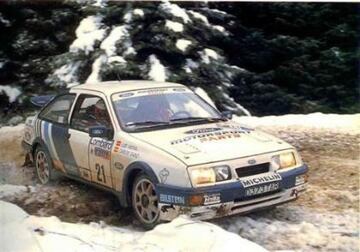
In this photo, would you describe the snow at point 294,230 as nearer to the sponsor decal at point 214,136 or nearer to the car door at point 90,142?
the sponsor decal at point 214,136

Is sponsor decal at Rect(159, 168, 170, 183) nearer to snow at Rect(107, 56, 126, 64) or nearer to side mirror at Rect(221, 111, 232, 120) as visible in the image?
side mirror at Rect(221, 111, 232, 120)

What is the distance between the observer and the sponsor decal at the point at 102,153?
4.20 meters

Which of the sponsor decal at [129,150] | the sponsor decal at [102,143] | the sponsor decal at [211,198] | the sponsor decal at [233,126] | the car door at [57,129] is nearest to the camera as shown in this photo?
the sponsor decal at [211,198]

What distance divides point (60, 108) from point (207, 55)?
1.17 meters

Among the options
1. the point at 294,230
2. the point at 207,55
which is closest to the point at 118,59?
the point at 207,55

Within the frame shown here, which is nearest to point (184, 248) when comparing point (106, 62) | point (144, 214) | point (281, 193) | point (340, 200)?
point (144, 214)

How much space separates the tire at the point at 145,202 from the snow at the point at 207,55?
41.1 inches

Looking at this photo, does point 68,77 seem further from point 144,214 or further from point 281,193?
point 281,193

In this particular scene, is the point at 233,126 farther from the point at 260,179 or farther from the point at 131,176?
the point at 131,176

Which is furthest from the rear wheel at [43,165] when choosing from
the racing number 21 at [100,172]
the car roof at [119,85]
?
the car roof at [119,85]

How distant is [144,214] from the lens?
409cm

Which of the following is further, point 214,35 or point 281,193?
point 214,35

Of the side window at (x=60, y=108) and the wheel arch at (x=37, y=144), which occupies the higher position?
the side window at (x=60, y=108)

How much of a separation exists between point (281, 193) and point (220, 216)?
45 centimetres
